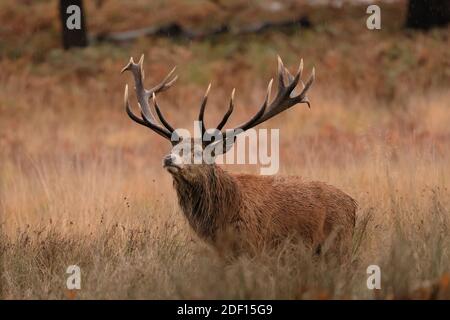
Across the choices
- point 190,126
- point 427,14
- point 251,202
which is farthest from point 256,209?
point 427,14

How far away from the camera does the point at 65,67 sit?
19719 mm

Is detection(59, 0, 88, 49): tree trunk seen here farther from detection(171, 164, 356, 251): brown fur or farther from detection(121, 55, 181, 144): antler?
detection(171, 164, 356, 251): brown fur

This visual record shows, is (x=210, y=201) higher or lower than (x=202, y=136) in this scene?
lower

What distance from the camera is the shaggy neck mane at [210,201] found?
7.52 meters

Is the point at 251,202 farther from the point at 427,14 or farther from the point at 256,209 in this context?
the point at 427,14

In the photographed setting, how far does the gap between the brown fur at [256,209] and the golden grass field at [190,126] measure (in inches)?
8.8

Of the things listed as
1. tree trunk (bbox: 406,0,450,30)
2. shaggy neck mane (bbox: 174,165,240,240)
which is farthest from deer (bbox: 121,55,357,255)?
tree trunk (bbox: 406,0,450,30)

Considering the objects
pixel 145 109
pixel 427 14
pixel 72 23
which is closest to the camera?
pixel 145 109

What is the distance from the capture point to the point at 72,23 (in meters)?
20.6

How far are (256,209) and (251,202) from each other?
70 mm

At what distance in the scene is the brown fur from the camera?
24.6 feet

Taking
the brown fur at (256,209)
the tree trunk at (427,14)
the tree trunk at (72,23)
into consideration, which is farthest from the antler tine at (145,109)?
the tree trunk at (427,14)

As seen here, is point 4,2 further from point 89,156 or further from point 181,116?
point 89,156

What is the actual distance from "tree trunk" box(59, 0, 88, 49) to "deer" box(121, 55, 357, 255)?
38.9 feet
